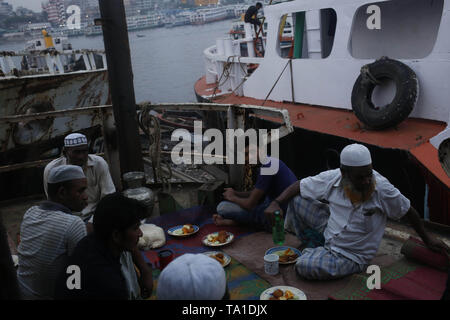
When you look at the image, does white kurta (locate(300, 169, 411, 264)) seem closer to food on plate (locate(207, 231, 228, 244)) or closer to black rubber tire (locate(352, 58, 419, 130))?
food on plate (locate(207, 231, 228, 244))

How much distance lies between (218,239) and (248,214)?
0.45 meters

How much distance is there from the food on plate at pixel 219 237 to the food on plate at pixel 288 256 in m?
0.58

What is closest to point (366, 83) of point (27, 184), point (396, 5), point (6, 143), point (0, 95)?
point (396, 5)

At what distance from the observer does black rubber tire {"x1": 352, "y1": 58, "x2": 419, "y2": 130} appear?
5.38 meters

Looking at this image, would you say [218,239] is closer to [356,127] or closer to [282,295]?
[282,295]

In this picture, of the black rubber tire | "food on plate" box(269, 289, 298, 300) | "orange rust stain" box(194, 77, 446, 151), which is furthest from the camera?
the black rubber tire

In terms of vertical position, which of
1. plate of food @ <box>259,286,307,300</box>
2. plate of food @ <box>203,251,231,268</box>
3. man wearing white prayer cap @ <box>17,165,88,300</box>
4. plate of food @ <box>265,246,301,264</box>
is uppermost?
man wearing white prayer cap @ <box>17,165,88,300</box>

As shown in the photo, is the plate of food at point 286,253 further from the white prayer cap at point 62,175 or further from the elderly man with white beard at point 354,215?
the white prayer cap at point 62,175

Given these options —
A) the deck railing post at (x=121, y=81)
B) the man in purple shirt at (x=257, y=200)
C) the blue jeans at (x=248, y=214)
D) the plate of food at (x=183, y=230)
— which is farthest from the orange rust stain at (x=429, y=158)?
the deck railing post at (x=121, y=81)

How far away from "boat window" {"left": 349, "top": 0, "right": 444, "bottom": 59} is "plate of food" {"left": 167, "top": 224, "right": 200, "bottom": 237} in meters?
4.31

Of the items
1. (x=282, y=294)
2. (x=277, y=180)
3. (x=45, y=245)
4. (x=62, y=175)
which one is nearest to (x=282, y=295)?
(x=282, y=294)

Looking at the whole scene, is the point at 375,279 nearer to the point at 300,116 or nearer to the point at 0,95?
the point at 300,116

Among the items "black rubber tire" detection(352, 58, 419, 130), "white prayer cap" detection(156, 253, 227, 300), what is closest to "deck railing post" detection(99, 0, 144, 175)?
"black rubber tire" detection(352, 58, 419, 130)
